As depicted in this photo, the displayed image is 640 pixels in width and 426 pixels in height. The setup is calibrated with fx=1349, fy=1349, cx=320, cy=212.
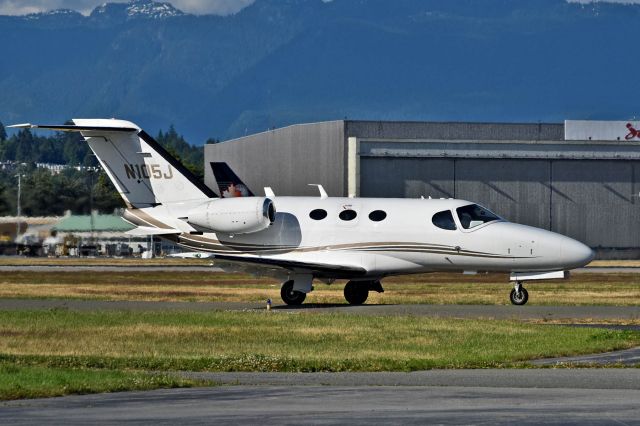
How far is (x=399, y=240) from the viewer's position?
35.7m

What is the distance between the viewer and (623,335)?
85.3ft

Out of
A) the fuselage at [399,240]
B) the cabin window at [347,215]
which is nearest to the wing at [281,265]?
the fuselage at [399,240]

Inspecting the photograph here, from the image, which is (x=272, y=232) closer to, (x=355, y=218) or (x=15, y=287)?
(x=355, y=218)

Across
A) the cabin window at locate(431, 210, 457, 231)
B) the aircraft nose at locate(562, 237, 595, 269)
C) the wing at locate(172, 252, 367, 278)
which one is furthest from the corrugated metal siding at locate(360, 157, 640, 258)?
the wing at locate(172, 252, 367, 278)

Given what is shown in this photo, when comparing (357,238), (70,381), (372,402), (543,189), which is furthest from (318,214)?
(543,189)

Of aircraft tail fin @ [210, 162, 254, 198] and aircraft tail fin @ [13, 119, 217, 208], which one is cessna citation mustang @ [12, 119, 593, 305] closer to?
aircraft tail fin @ [13, 119, 217, 208]

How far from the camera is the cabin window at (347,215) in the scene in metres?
36.0

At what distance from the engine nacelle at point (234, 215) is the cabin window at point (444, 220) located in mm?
4316

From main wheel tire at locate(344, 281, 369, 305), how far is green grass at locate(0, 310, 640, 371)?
5.90 meters

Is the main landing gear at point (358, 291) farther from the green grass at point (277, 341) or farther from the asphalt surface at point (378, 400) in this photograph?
the asphalt surface at point (378, 400)

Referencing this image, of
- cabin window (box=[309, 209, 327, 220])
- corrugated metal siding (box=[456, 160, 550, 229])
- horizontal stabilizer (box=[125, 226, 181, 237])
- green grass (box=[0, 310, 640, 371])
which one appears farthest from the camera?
corrugated metal siding (box=[456, 160, 550, 229])

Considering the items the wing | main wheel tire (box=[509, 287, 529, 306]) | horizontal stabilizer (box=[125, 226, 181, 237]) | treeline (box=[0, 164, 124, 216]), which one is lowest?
main wheel tire (box=[509, 287, 529, 306])

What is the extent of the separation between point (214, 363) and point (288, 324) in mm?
7010

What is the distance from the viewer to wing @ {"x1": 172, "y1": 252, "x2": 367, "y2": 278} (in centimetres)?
3375
